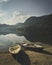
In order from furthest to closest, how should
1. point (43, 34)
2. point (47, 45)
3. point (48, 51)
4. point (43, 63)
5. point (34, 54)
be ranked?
point (43, 34), point (47, 45), point (48, 51), point (34, 54), point (43, 63)

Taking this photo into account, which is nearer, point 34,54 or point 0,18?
point 34,54

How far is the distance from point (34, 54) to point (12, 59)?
67 centimetres

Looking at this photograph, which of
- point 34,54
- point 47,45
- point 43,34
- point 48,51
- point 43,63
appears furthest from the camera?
point 43,34

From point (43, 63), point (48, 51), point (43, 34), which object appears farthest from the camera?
point (43, 34)

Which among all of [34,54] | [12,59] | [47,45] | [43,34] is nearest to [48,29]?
[43,34]

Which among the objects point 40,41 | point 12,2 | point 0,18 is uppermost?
point 12,2

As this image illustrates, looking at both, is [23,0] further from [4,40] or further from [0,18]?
[4,40]

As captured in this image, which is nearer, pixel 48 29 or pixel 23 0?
pixel 23 0

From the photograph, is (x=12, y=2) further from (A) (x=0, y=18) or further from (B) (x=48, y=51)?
(B) (x=48, y=51)

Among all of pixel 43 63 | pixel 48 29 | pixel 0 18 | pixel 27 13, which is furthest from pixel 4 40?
pixel 43 63

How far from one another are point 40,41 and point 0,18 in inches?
70.1

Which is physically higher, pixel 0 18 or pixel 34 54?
pixel 0 18

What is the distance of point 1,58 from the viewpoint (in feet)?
17.4

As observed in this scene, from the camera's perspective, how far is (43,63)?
16.5ft
